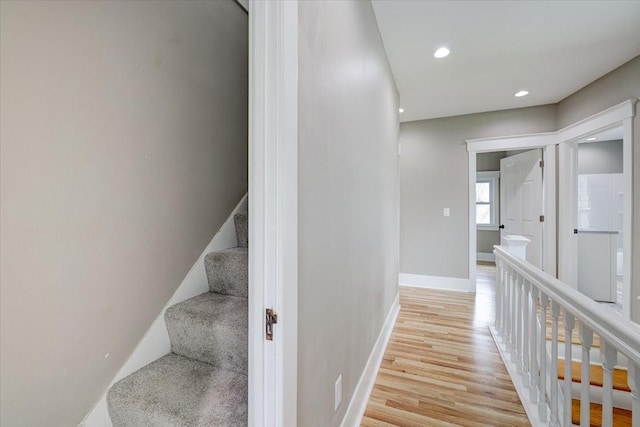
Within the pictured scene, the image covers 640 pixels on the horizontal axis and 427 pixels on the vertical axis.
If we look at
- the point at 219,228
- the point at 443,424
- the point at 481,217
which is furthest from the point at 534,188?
the point at 219,228

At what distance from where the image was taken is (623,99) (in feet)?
8.60

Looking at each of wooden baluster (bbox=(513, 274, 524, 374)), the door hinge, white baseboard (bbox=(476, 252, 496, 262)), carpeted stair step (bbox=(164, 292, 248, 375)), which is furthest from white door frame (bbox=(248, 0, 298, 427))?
white baseboard (bbox=(476, 252, 496, 262))

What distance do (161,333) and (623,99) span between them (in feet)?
13.7

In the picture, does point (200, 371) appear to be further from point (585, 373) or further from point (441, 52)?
point (441, 52)

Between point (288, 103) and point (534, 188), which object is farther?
point (534, 188)

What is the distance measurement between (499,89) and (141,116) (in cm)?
360

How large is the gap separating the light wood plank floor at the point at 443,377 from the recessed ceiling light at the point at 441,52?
2.56 m

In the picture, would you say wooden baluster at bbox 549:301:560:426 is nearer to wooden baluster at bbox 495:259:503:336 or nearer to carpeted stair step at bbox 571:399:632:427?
carpeted stair step at bbox 571:399:632:427

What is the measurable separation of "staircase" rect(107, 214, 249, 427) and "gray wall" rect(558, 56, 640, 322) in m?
3.38

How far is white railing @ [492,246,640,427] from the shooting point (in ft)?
2.87

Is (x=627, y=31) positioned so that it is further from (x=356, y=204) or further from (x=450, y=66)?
(x=356, y=204)

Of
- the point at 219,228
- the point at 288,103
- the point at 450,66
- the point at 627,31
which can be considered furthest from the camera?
the point at 450,66

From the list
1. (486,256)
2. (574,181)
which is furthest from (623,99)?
(486,256)

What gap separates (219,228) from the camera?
1.74 m
